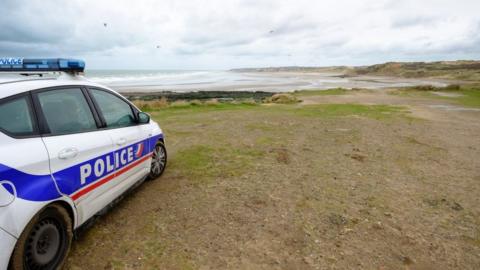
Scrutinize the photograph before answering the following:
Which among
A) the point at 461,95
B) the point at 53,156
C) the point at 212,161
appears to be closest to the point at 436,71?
the point at 461,95

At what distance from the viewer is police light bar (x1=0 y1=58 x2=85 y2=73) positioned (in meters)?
3.10

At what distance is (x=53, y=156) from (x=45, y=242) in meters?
0.72

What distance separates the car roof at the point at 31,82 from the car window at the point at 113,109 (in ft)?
0.61

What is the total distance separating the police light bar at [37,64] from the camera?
3.10 m

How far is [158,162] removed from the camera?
4926mm

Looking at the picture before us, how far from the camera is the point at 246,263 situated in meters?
2.78

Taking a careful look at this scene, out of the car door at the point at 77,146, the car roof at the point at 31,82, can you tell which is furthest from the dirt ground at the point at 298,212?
the car roof at the point at 31,82

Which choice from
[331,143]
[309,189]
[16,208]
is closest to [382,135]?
[331,143]

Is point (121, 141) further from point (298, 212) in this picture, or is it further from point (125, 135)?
point (298, 212)

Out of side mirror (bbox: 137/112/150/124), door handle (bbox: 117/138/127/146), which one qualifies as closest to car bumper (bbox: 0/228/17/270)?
door handle (bbox: 117/138/127/146)

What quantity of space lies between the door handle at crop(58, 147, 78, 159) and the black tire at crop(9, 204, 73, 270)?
0.41m

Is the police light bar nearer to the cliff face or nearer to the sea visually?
the sea

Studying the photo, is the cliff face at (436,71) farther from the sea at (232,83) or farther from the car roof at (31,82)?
the car roof at (31,82)

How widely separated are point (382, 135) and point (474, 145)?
2115 mm
